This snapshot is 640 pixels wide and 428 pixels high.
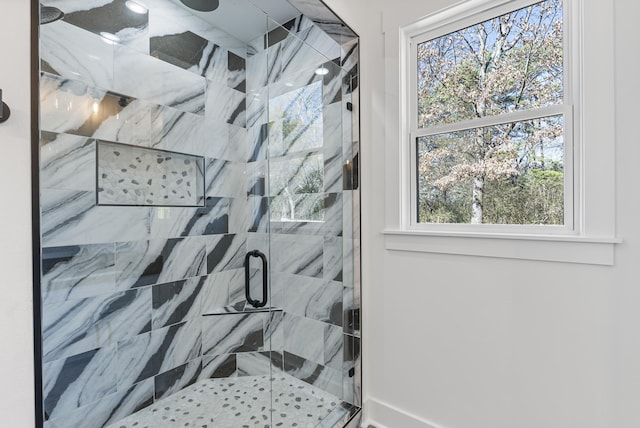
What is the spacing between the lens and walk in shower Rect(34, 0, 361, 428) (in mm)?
1646

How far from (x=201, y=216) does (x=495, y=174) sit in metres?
1.90

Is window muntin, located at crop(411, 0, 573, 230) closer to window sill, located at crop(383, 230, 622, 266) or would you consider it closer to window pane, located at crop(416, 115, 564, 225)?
window pane, located at crop(416, 115, 564, 225)

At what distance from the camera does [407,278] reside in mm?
1737

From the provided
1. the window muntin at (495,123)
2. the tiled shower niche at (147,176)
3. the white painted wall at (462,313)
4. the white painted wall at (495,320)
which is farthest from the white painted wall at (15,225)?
the window muntin at (495,123)

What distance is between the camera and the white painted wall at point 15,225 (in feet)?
2.22

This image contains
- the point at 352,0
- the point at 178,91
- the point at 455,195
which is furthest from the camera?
the point at 178,91

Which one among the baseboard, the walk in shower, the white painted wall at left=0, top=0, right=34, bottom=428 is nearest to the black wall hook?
the white painted wall at left=0, top=0, right=34, bottom=428

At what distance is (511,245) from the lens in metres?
1.44

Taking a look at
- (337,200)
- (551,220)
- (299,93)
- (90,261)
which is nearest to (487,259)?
(551,220)

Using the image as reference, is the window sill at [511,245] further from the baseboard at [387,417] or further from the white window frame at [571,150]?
the baseboard at [387,417]

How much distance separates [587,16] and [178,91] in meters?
2.21

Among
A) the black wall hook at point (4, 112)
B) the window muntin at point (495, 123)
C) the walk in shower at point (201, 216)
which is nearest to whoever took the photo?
the black wall hook at point (4, 112)

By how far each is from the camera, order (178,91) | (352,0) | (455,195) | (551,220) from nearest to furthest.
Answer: (551,220), (455,195), (352,0), (178,91)

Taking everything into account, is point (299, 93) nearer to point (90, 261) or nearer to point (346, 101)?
point (346, 101)
